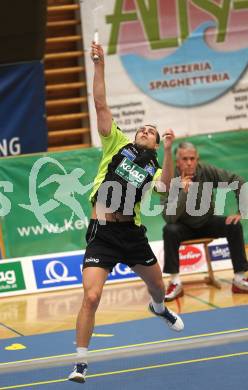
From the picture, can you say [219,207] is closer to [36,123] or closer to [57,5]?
[36,123]

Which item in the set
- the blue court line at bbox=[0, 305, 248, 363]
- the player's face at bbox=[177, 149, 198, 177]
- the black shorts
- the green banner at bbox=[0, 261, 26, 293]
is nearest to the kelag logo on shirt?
the black shorts

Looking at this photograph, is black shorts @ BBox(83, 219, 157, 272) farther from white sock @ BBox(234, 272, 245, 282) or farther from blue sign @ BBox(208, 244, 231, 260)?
blue sign @ BBox(208, 244, 231, 260)

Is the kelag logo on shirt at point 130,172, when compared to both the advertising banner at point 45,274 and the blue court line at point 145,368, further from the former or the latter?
the advertising banner at point 45,274

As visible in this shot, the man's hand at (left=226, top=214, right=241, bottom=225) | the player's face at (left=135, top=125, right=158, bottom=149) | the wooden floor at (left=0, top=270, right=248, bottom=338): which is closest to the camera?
the player's face at (left=135, top=125, right=158, bottom=149)

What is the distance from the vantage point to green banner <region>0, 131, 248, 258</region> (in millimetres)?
10289

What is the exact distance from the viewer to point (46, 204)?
10320 millimetres

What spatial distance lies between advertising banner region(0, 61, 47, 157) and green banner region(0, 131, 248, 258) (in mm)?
1671

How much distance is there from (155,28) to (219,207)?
3651 millimetres

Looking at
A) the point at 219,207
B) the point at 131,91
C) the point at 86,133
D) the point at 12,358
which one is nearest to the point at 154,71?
the point at 131,91

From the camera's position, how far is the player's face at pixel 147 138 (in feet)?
21.5

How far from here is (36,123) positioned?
1202cm

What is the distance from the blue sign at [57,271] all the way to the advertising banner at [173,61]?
11.4ft

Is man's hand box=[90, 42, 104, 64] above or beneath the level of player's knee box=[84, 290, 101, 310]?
above

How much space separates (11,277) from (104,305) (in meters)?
1.25
